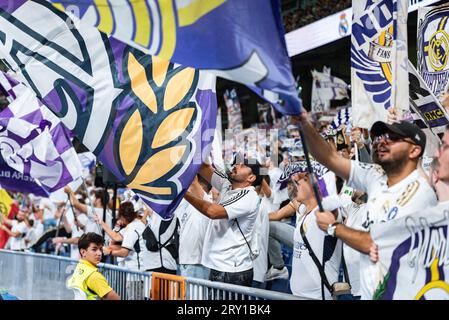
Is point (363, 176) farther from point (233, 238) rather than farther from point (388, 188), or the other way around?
point (233, 238)

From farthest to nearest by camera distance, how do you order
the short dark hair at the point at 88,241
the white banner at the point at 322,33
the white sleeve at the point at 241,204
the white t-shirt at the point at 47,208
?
the white banner at the point at 322,33, the white t-shirt at the point at 47,208, the short dark hair at the point at 88,241, the white sleeve at the point at 241,204

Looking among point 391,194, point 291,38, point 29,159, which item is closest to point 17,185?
point 29,159

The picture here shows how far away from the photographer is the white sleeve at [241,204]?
22.1ft

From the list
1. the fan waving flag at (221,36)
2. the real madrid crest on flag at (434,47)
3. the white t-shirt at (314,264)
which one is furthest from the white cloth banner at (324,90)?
the fan waving flag at (221,36)

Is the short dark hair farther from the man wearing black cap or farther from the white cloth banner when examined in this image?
the white cloth banner

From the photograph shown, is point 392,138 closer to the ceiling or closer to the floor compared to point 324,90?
closer to the floor

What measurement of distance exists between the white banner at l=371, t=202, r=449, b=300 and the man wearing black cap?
8.19ft

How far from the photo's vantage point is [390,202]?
14.6 feet

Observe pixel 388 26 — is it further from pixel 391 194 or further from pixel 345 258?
pixel 391 194

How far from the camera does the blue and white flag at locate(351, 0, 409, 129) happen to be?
6293mm

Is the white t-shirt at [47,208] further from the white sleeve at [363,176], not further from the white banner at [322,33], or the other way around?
the white sleeve at [363,176]

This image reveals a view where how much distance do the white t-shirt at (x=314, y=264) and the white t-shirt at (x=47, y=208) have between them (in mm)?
12293

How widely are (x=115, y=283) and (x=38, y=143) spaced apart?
2384 millimetres

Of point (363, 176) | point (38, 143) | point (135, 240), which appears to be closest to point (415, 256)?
point (363, 176)
